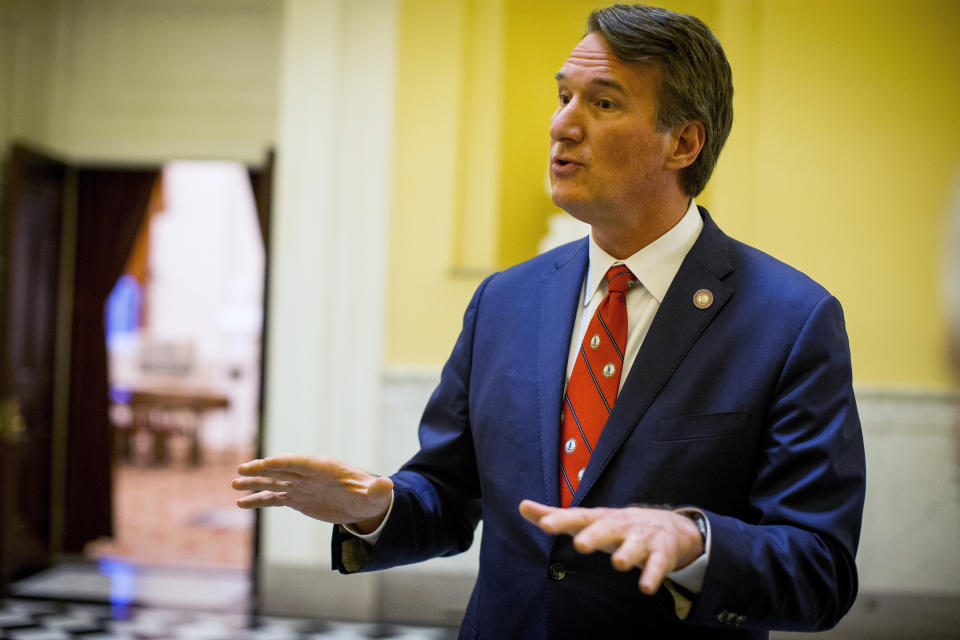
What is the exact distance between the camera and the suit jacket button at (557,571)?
138 centimetres

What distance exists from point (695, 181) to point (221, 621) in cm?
457

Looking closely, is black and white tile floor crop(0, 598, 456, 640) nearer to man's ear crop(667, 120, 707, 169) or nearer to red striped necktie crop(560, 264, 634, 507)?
red striped necktie crop(560, 264, 634, 507)

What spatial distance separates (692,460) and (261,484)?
70 cm

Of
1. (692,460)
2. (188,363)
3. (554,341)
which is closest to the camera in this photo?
(692,460)

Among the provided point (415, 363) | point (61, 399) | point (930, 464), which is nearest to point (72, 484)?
point (61, 399)

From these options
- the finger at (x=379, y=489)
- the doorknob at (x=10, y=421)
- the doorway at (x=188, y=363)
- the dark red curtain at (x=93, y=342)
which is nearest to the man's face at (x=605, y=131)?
the finger at (x=379, y=489)

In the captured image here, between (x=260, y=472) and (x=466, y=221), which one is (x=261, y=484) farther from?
(x=466, y=221)

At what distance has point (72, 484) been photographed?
22.3 ft

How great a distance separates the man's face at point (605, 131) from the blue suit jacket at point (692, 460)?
0.18 m

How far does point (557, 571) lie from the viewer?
1.39 m

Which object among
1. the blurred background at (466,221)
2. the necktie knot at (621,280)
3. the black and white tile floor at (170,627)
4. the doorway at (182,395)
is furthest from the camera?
the doorway at (182,395)

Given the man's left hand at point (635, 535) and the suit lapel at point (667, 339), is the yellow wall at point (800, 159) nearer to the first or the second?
the suit lapel at point (667, 339)

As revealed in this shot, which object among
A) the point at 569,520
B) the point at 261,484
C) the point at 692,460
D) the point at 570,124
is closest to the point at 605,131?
the point at 570,124

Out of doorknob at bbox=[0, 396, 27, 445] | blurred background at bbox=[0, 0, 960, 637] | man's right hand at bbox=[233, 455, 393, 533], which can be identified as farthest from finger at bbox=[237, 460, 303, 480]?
doorknob at bbox=[0, 396, 27, 445]
